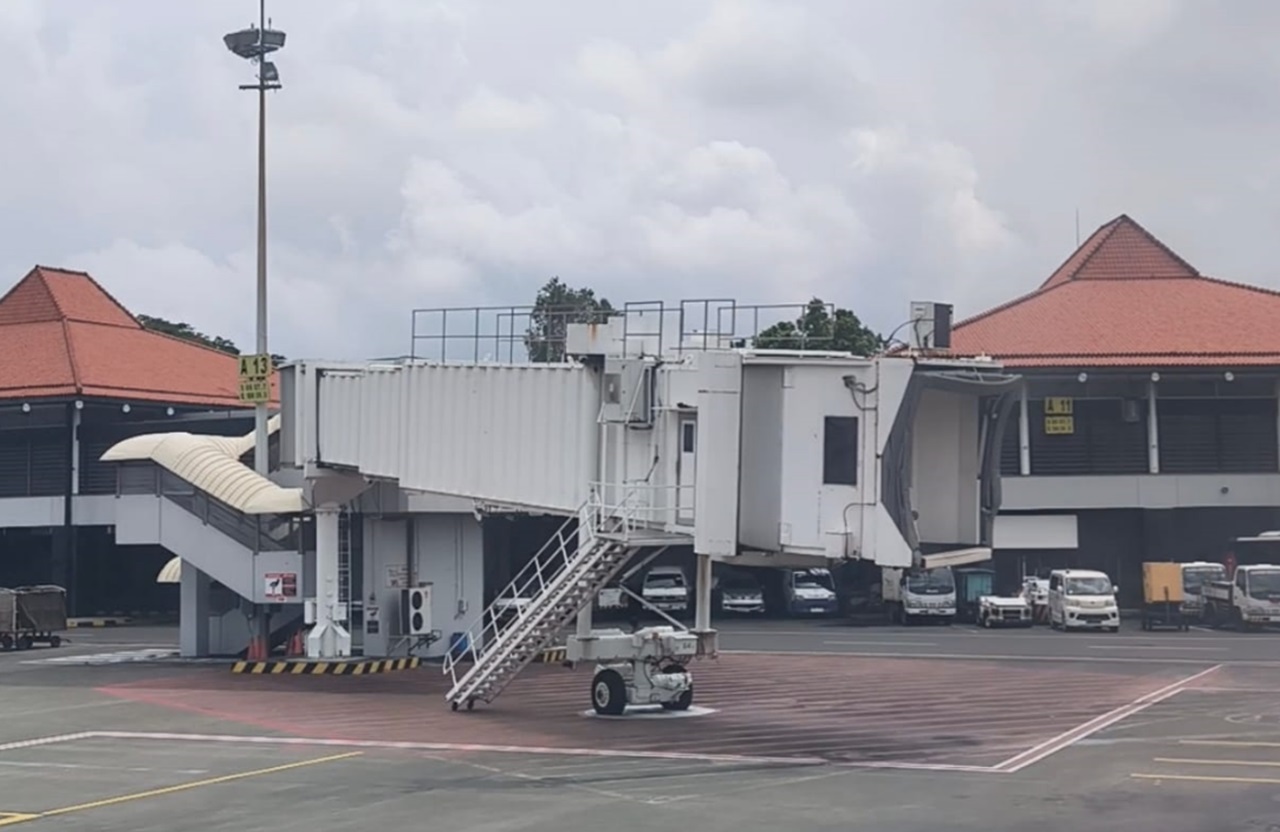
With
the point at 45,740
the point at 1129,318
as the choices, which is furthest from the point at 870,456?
the point at 1129,318

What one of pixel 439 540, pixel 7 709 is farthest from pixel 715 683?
pixel 7 709

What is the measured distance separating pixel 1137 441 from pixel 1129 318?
599 centimetres

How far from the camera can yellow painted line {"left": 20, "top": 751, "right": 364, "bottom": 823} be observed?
76.0 feet

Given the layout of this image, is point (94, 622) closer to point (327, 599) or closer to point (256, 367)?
point (256, 367)

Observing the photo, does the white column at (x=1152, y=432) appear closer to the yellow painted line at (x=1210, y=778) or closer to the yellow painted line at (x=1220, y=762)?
the yellow painted line at (x=1220, y=762)

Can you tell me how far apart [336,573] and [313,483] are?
2746 mm

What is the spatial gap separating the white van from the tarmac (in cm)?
896

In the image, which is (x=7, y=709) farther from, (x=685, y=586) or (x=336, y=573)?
(x=685, y=586)

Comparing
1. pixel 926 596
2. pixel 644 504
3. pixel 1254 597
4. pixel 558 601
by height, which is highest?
pixel 644 504

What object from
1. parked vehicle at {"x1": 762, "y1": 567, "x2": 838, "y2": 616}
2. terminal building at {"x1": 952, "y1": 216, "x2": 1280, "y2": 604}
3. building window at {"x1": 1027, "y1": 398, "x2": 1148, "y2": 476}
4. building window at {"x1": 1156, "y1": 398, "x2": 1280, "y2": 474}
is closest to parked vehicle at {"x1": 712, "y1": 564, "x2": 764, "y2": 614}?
parked vehicle at {"x1": 762, "y1": 567, "x2": 838, "y2": 616}

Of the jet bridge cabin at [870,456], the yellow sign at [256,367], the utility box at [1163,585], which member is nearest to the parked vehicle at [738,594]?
the utility box at [1163,585]

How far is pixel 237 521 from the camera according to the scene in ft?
150

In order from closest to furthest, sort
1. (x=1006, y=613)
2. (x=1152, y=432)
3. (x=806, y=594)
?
(x=1006, y=613) → (x=806, y=594) → (x=1152, y=432)

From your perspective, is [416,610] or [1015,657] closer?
[416,610]
